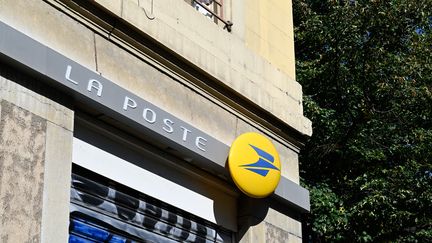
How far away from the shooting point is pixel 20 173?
7988 millimetres

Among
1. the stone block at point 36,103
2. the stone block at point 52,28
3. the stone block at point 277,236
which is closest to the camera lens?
the stone block at point 36,103

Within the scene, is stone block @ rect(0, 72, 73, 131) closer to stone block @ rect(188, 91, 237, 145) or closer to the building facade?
the building facade

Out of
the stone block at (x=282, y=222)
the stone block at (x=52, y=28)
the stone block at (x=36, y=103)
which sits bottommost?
the stone block at (x=282, y=222)

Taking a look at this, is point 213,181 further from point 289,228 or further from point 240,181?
point 289,228

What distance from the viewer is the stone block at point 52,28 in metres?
8.41

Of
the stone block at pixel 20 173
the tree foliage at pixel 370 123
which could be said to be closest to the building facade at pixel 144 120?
the stone block at pixel 20 173

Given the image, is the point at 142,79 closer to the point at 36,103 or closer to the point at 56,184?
the point at 36,103

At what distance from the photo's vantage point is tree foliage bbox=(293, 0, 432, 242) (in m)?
16.7

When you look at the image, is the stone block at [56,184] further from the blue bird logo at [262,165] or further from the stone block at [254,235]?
the stone block at [254,235]

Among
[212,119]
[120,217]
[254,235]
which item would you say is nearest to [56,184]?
[120,217]

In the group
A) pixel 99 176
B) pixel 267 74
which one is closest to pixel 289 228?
pixel 267 74

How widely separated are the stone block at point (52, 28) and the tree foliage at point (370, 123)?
27.1 ft

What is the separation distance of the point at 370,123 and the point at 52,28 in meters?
9.98

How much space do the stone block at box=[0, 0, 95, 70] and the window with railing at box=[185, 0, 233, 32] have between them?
2809 millimetres
